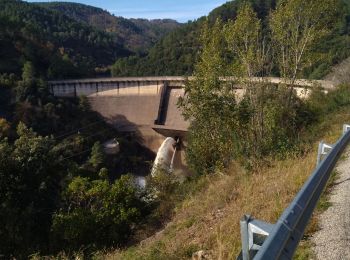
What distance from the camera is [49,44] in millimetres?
65312

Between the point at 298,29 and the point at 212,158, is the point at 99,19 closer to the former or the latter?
the point at 298,29

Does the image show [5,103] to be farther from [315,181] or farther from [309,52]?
[315,181]

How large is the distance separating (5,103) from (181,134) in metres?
19.4

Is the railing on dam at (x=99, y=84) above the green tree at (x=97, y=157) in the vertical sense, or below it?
above

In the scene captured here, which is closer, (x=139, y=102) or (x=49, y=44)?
(x=139, y=102)

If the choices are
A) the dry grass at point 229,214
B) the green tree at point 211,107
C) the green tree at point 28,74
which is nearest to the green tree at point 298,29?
the green tree at point 211,107

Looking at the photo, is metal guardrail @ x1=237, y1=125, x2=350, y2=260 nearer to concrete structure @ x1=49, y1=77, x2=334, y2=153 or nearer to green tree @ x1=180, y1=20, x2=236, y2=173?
green tree @ x1=180, y1=20, x2=236, y2=173

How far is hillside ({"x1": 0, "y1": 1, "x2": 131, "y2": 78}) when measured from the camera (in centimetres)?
5206

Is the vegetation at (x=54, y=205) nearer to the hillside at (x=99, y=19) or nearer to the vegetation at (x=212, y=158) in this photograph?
the vegetation at (x=212, y=158)

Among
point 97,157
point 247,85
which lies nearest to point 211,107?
point 247,85

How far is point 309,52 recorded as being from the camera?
12547 millimetres

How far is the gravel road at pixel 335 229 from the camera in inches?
105

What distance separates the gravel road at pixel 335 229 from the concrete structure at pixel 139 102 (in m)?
29.3

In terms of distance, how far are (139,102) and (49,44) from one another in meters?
32.2
